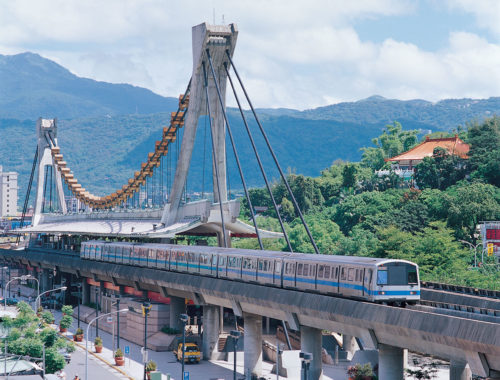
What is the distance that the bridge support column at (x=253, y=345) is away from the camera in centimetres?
6041

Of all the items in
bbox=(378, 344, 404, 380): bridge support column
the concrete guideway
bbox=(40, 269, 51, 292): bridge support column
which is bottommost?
bbox=(40, 269, 51, 292): bridge support column

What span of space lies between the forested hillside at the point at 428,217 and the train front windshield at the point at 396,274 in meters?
35.9

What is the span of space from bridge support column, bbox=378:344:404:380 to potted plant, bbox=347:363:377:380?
8949 mm

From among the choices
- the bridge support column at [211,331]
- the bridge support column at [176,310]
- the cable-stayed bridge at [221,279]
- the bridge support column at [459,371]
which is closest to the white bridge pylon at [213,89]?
the cable-stayed bridge at [221,279]

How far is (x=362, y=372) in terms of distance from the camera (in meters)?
55.1

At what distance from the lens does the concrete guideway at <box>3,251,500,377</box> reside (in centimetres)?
3747

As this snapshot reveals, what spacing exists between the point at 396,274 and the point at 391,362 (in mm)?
4503

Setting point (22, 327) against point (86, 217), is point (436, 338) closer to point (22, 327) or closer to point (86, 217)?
point (22, 327)

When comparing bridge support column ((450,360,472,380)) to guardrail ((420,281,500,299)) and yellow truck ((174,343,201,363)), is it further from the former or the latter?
yellow truck ((174,343,201,363))

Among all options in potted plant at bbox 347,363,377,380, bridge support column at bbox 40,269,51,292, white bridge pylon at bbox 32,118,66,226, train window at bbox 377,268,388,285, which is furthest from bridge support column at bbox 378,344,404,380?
white bridge pylon at bbox 32,118,66,226

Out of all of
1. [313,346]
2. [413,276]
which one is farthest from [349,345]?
[413,276]

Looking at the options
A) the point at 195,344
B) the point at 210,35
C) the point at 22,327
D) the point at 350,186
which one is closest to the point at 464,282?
the point at 195,344

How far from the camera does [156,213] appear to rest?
96000 millimetres

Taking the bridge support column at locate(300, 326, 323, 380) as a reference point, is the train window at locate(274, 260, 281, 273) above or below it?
above
